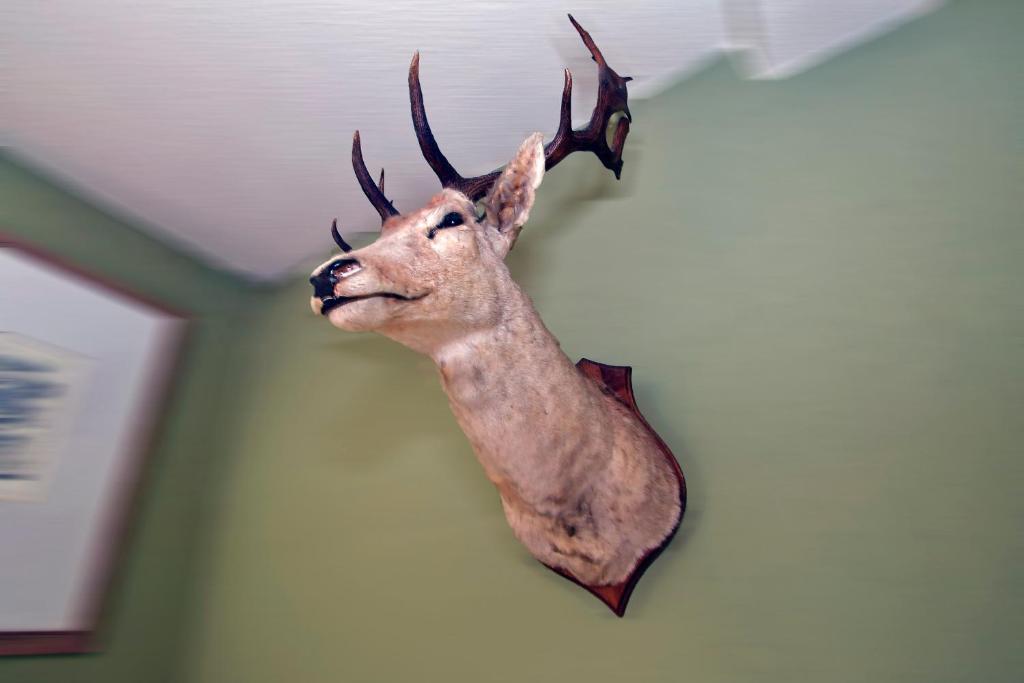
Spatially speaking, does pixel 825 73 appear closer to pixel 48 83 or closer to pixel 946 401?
pixel 946 401

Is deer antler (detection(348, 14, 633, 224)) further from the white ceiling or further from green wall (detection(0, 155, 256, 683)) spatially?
green wall (detection(0, 155, 256, 683))

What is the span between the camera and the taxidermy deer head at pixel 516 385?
1.00 m

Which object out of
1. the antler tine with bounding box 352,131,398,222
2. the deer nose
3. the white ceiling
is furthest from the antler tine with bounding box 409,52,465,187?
the deer nose

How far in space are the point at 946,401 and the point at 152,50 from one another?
5.31ft

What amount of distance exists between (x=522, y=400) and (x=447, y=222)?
32cm

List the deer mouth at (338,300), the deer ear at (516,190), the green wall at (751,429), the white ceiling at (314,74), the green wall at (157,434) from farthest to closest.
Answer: the green wall at (157,434) < the white ceiling at (314,74) < the deer ear at (516,190) < the green wall at (751,429) < the deer mouth at (338,300)

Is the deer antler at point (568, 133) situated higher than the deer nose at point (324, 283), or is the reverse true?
the deer antler at point (568, 133)

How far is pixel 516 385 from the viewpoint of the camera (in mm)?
1050

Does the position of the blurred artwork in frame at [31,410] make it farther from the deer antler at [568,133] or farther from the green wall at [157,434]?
the deer antler at [568,133]

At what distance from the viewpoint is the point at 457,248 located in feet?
3.49

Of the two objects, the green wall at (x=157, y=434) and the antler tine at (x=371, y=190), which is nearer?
the antler tine at (x=371, y=190)

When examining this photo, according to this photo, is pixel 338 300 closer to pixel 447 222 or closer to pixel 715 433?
pixel 447 222

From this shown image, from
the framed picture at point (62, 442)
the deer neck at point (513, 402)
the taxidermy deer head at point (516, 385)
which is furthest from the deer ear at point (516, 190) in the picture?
the framed picture at point (62, 442)

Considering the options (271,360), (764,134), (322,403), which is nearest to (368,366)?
(322,403)
